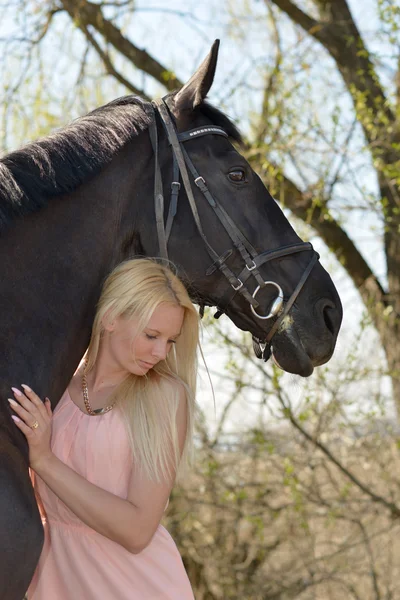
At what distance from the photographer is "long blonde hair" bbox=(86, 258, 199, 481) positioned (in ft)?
8.72

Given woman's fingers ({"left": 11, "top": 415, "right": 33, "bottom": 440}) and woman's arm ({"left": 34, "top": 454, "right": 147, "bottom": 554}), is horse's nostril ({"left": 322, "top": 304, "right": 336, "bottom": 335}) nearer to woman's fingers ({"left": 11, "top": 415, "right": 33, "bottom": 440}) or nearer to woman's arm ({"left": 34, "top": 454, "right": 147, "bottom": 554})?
woman's arm ({"left": 34, "top": 454, "right": 147, "bottom": 554})

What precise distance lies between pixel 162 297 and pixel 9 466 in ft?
2.67

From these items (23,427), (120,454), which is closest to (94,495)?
(120,454)

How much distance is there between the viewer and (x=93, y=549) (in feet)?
8.50

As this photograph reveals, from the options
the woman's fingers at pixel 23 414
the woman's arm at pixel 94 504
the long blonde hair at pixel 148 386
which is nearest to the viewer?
the woman's fingers at pixel 23 414

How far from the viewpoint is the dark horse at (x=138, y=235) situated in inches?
95.1

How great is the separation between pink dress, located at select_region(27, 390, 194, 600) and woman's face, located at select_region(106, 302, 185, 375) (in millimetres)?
211

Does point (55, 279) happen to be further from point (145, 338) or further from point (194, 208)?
point (194, 208)

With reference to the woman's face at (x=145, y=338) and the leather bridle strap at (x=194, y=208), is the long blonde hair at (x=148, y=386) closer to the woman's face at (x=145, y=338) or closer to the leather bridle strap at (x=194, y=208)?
the woman's face at (x=145, y=338)

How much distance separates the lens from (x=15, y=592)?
216 cm

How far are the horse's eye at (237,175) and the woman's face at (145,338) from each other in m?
0.50

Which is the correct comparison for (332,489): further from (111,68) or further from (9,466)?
(9,466)

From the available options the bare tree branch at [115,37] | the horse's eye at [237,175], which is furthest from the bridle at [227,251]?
the bare tree branch at [115,37]

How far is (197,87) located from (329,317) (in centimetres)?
96
